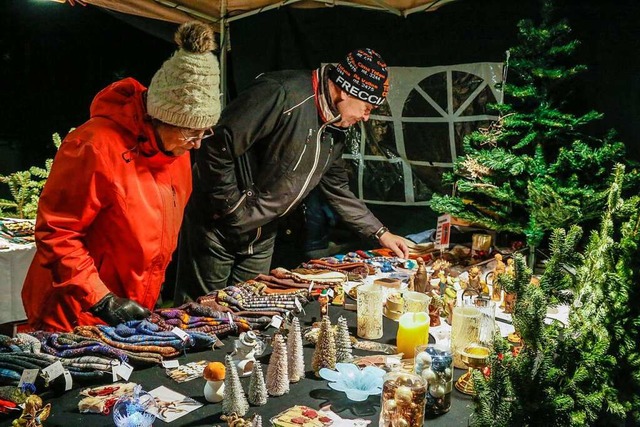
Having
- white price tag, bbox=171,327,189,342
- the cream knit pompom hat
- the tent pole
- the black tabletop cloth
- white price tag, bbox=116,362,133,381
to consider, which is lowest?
the black tabletop cloth

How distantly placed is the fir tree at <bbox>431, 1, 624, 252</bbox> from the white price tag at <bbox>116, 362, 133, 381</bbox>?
6.59ft

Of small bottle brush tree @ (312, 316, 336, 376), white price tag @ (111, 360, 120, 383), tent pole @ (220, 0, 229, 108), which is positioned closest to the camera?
white price tag @ (111, 360, 120, 383)

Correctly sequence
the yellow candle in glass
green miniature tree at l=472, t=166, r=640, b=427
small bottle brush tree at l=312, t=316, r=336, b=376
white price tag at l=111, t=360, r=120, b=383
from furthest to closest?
the yellow candle in glass < small bottle brush tree at l=312, t=316, r=336, b=376 < white price tag at l=111, t=360, r=120, b=383 < green miniature tree at l=472, t=166, r=640, b=427

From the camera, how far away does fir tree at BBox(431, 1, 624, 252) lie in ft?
9.59

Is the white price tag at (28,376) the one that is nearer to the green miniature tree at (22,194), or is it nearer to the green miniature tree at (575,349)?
the green miniature tree at (575,349)

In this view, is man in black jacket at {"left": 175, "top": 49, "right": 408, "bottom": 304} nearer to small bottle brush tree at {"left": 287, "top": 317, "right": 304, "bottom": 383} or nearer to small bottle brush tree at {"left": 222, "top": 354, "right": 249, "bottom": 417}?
small bottle brush tree at {"left": 287, "top": 317, "right": 304, "bottom": 383}

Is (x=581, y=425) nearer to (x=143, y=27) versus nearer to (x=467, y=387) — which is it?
(x=467, y=387)

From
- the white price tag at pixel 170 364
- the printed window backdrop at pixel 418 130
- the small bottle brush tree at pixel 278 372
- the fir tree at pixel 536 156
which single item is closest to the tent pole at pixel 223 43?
the printed window backdrop at pixel 418 130

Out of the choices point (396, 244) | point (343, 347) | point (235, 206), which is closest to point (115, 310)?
point (343, 347)

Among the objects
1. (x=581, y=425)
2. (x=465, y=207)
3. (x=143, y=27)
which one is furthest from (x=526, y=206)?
(x=143, y=27)

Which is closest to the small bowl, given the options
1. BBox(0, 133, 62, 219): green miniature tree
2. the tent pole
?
the tent pole

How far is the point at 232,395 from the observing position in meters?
1.55

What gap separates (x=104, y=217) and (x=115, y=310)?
38 cm

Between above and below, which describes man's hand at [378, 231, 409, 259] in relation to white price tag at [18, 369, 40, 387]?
→ above
